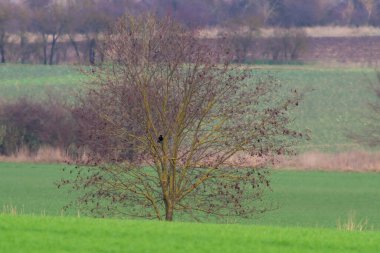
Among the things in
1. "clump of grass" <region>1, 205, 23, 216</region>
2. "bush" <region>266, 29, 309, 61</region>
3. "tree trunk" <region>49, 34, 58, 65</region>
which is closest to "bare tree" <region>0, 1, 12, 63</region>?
"tree trunk" <region>49, 34, 58, 65</region>

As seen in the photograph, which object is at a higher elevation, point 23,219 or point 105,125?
point 105,125

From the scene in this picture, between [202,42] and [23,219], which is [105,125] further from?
[23,219]

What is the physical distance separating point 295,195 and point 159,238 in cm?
2155

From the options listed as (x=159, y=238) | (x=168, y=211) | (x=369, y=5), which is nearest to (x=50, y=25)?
(x=369, y=5)

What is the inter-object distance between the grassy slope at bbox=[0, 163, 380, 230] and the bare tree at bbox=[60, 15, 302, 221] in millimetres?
2325

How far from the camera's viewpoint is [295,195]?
122 ft

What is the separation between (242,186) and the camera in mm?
23797

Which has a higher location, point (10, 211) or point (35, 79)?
point (35, 79)

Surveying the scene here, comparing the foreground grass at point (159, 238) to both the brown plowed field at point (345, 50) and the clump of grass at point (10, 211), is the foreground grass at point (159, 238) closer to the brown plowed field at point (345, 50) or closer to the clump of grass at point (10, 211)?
the clump of grass at point (10, 211)

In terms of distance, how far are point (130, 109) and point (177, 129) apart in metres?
0.95

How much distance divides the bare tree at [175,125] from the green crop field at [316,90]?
3058 cm

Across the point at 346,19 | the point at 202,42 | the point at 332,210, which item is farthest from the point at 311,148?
the point at 346,19

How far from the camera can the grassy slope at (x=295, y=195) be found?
30.4 metres

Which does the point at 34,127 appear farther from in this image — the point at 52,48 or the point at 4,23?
the point at 4,23
